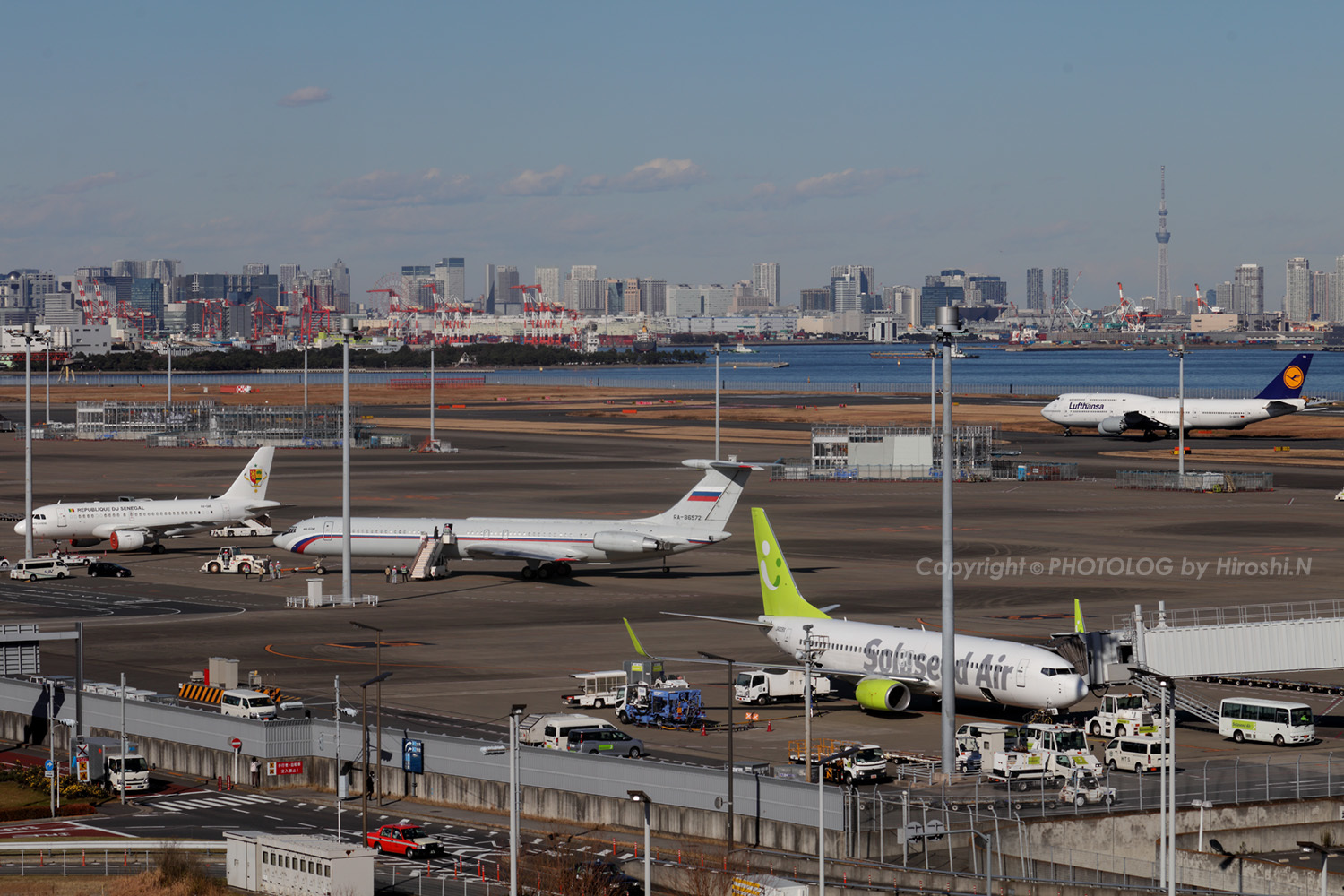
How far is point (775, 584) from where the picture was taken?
6931cm

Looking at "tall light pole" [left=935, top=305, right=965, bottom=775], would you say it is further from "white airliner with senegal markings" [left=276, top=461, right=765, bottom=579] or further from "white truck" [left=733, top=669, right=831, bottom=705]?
"white airliner with senegal markings" [left=276, top=461, right=765, bottom=579]

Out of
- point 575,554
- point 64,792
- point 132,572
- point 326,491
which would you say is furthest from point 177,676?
point 326,491

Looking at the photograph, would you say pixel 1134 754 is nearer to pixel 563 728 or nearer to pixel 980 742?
pixel 980 742

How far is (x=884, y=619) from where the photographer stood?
86.8 metres

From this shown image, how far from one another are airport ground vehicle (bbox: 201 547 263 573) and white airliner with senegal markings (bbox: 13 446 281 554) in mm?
9334

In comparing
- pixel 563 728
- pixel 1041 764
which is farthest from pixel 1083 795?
pixel 563 728

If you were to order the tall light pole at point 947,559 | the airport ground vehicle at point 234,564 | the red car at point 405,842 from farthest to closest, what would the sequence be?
the airport ground vehicle at point 234,564 → the tall light pole at point 947,559 → the red car at point 405,842

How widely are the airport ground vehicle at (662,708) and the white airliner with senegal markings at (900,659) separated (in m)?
1.42

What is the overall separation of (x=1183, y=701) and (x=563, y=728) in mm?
23338

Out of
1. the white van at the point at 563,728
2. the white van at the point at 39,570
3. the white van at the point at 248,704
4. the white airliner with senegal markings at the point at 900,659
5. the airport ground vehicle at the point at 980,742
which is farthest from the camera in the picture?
the white van at the point at 39,570

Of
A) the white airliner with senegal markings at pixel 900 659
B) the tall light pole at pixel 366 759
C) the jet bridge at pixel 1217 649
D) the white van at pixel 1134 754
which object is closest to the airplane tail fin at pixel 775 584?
the white airliner with senegal markings at pixel 900 659

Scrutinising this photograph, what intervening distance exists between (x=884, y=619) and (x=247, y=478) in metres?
52.5

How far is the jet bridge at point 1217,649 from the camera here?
60562 mm

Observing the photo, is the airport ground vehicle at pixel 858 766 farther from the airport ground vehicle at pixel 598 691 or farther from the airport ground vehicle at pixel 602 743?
the airport ground vehicle at pixel 598 691
